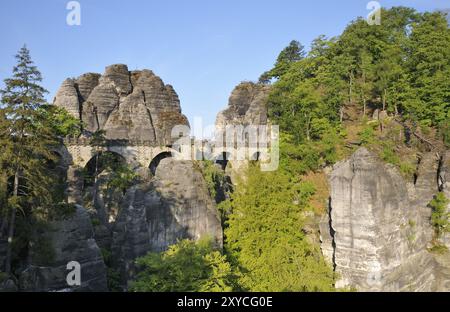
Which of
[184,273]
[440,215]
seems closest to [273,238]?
[184,273]

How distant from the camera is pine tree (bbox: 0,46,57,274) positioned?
15.8 metres

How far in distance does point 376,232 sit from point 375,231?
0.25 ft

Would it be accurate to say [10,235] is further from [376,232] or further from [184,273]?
[376,232]

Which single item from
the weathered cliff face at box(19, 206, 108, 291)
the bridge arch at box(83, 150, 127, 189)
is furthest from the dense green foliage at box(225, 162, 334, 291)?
the bridge arch at box(83, 150, 127, 189)

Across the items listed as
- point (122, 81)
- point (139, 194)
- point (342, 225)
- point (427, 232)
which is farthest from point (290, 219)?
point (122, 81)

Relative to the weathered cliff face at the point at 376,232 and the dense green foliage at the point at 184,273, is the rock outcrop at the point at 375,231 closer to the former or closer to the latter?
the weathered cliff face at the point at 376,232

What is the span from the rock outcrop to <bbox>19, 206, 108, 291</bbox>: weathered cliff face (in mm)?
11999

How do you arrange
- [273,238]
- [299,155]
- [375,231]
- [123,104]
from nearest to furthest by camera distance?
[375,231]
[273,238]
[299,155]
[123,104]

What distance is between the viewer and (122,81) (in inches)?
1751

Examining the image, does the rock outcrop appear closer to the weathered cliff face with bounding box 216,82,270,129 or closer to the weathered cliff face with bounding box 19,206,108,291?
the weathered cliff face with bounding box 19,206,108,291

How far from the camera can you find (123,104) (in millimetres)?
42531

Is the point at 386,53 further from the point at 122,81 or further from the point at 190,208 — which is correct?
the point at 122,81
